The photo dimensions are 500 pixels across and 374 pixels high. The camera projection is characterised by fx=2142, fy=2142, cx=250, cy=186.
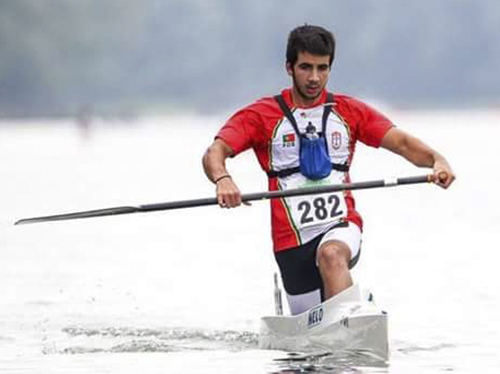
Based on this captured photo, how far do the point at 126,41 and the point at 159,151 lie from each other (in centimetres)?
9379

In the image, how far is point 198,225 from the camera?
89.4ft

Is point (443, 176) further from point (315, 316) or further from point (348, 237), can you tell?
point (315, 316)

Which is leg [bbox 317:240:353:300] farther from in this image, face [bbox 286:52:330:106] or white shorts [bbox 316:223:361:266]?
face [bbox 286:52:330:106]

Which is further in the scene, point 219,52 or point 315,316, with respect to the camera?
point 219,52

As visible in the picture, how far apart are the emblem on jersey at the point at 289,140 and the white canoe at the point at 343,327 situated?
0.93 m

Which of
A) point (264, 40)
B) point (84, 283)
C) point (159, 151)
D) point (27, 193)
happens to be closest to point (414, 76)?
point (264, 40)

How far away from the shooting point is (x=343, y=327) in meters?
12.5

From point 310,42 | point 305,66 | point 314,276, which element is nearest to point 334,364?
point 314,276

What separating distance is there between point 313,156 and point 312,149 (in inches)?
1.7

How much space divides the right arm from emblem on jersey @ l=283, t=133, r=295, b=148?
1.12 ft

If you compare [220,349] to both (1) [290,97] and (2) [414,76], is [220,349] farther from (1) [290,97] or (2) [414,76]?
(2) [414,76]

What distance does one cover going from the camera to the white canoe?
12.3 meters

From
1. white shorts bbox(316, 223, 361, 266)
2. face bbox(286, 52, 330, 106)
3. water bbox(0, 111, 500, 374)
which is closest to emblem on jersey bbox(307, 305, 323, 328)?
water bbox(0, 111, 500, 374)

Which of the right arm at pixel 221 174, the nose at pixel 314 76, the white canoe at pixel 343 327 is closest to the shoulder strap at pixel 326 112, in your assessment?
the nose at pixel 314 76
